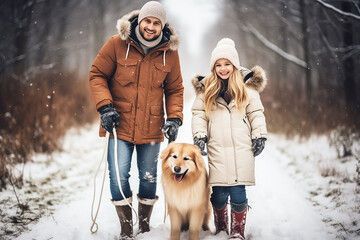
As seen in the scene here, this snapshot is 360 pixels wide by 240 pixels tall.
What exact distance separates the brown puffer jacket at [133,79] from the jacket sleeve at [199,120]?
7.9 inches

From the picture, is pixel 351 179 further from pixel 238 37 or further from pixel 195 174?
pixel 238 37

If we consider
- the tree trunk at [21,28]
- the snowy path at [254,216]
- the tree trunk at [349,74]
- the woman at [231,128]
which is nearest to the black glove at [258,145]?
the woman at [231,128]

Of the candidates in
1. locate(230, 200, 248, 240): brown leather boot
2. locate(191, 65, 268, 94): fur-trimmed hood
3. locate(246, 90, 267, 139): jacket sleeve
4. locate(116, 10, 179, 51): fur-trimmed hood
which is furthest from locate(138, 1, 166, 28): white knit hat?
locate(230, 200, 248, 240): brown leather boot

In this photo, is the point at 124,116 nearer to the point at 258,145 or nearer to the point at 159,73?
the point at 159,73

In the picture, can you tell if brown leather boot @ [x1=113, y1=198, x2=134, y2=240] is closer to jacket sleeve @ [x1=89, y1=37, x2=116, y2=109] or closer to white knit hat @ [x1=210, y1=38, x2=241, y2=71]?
jacket sleeve @ [x1=89, y1=37, x2=116, y2=109]

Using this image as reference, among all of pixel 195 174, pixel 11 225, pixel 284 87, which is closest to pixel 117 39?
pixel 195 174

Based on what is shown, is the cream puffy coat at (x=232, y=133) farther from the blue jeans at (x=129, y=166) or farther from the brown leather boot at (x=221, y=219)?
the blue jeans at (x=129, y=166)

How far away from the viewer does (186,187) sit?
222cm

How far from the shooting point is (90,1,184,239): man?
227 centimetres

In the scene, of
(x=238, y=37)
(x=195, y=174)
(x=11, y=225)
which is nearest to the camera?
(x=195, y=174)

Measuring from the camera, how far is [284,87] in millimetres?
7930

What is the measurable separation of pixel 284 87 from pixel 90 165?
6151 millimetres

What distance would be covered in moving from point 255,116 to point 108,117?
130 cm

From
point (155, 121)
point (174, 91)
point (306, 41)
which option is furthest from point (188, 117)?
point (155, 121)
